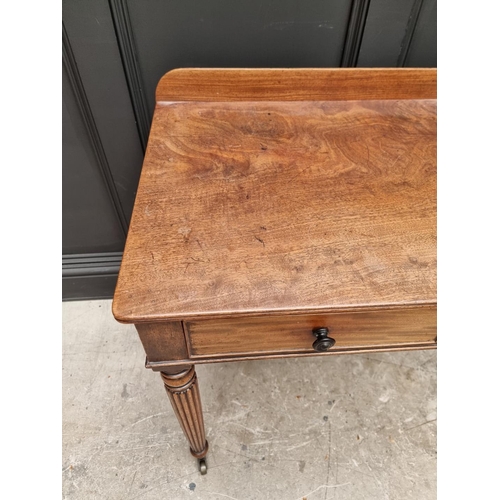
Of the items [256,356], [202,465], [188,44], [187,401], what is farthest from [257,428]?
[188,44]

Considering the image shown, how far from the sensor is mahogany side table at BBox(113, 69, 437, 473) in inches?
24.0

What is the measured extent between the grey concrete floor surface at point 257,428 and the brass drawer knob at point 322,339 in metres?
0.56

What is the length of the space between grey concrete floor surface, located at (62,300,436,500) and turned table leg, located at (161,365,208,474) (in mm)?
158

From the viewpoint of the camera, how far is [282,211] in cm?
72

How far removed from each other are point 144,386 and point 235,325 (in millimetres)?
705

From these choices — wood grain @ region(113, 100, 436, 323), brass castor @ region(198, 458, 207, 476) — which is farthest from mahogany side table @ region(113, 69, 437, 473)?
brass castor @ region(198, 458, 207, 476)

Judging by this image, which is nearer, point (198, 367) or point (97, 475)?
point (97, 475)

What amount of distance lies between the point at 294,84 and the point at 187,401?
726 millimetres

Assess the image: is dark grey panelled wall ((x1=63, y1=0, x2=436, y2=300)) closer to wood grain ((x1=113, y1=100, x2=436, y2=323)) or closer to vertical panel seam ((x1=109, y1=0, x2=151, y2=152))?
vertical panel seam ((x1=109, y1=0, x2=151, y2=152))

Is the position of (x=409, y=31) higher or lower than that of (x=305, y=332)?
higher

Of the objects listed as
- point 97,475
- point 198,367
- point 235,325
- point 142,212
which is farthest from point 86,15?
point 97,475

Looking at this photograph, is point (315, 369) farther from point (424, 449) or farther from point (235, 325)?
point (235, 325)

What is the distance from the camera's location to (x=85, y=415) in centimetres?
116

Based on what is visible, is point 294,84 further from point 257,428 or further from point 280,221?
point 257,428
